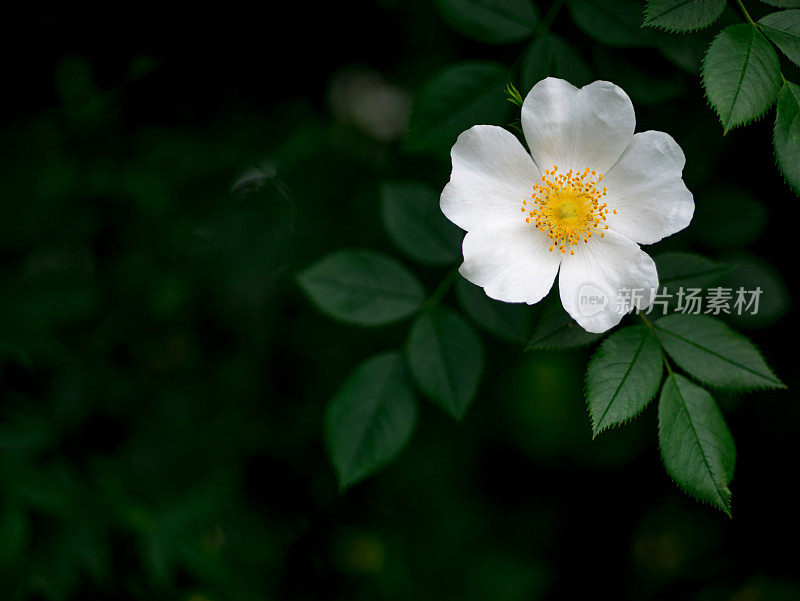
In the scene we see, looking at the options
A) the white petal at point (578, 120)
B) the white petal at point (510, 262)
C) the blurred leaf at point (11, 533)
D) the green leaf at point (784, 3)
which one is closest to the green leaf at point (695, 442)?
the white petal at point (510, 262)

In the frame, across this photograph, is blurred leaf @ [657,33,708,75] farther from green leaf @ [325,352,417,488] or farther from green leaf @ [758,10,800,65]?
green leaf @ [325,352,417,488]

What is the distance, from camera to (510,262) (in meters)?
1.16

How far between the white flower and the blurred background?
0.65ft

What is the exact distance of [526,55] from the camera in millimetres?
1309

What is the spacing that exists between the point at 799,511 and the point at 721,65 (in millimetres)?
1742

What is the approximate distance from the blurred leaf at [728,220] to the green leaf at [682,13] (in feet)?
2.18

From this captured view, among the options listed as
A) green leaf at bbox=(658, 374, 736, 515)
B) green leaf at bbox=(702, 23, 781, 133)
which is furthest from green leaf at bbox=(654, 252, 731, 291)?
green leaf at bbox=(702, 23, 781, 133)

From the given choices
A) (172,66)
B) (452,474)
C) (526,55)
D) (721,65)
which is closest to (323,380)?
(452,474)

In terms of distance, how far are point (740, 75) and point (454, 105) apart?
50 cm

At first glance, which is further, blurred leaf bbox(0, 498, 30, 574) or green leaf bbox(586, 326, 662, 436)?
blurred leaf bbox(0, 498, 30, 574)

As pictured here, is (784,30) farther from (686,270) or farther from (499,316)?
(499,316)

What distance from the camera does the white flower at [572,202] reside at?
1109 mm

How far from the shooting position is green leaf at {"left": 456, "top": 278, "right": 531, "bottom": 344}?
1.39 meters

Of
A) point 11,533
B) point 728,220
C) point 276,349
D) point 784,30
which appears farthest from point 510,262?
point 276,349
